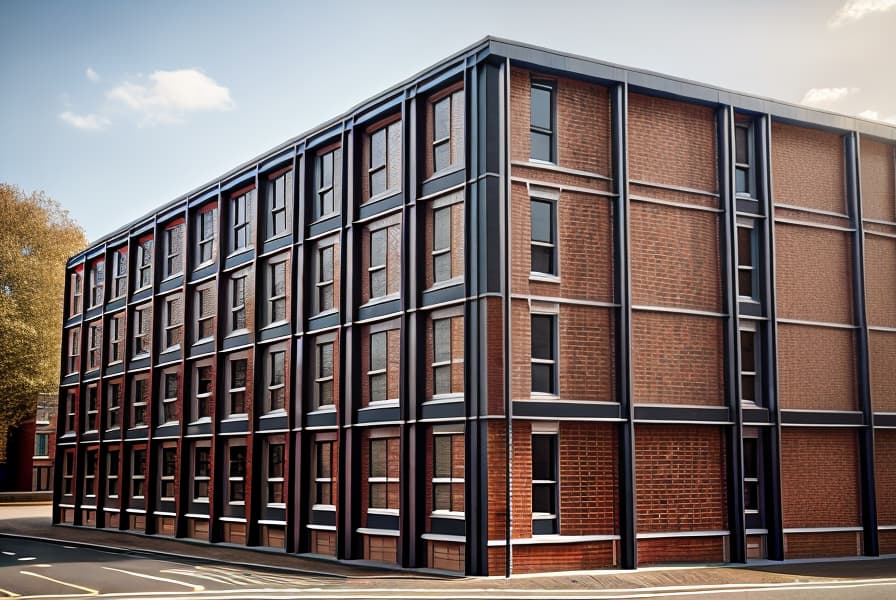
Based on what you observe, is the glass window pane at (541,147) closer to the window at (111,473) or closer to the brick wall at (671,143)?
the brick wall at (671,143)

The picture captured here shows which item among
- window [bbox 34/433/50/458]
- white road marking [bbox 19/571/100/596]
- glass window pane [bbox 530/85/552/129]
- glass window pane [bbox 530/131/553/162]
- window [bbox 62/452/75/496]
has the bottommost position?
white road marking [bbox 19/571/100/596]

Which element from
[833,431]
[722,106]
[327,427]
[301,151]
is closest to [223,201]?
[301,151]

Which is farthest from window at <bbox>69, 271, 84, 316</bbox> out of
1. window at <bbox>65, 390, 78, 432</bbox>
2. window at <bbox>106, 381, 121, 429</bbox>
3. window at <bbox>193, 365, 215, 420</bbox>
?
window at <bbox>193, 365, 215, 420</bbox>

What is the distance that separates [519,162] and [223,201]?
1392cm

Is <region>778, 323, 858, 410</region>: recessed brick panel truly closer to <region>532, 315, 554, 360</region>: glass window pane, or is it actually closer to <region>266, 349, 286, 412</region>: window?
<region>532, 315, 554, 360</region>: glass window pane

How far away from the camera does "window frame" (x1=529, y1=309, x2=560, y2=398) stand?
23.0m

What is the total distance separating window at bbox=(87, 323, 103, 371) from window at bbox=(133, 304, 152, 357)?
12.5 ft

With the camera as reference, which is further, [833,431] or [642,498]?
[833,431]

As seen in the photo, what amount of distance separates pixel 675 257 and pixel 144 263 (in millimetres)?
22748

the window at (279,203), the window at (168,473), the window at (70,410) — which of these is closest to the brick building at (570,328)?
the window at (279,203)

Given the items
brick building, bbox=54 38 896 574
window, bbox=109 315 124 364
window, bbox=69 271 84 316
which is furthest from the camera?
window, bbox=69 271 84 316

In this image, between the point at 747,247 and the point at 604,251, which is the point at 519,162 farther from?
the point at 747,247

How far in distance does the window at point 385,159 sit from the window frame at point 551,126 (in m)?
3.91

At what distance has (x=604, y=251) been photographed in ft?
79.5
